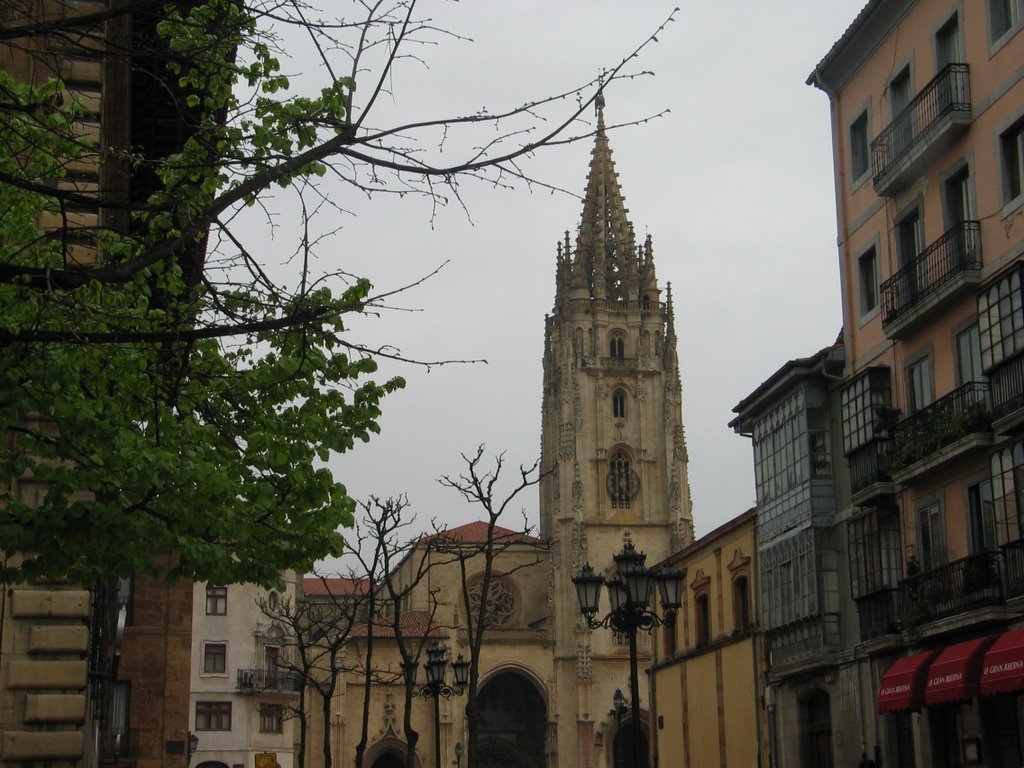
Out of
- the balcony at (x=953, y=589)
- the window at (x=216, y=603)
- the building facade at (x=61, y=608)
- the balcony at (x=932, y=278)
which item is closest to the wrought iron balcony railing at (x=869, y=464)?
the balcony at (x=932, y=278)

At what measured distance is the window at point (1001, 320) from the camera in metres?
22.1

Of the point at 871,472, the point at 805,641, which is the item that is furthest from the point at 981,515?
the point at 805,641

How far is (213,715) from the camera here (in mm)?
70375

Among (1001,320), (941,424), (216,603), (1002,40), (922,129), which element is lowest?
(941,424)

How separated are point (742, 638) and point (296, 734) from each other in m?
56.1

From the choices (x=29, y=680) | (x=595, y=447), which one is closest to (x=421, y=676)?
(x=595, y=447)

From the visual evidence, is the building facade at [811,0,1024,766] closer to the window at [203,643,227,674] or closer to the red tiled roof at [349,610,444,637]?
the window at [203,643,227,674]

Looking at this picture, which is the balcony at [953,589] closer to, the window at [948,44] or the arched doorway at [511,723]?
the window at [948,44]

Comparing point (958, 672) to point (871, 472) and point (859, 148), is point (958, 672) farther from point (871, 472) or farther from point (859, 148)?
point (859, 148)

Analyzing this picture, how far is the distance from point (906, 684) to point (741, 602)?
13.7 m

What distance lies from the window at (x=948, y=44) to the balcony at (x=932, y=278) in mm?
3119

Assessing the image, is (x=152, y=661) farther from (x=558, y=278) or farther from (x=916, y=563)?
(x=558, y=278)

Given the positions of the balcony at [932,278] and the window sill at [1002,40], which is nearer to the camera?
the window sill at [1002,40]

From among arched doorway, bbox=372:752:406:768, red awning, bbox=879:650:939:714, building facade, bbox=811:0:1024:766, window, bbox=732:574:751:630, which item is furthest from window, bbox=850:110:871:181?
arched doorway, bbox=372:752:406:768
